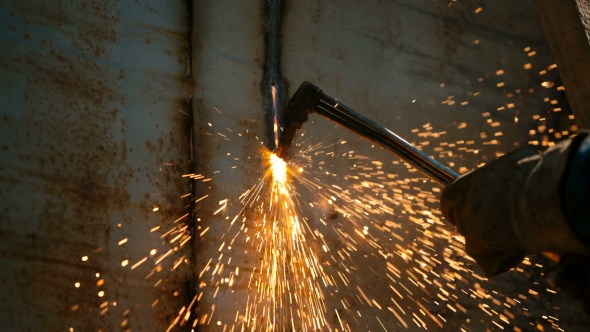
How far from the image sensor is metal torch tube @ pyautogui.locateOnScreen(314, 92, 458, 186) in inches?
64.3

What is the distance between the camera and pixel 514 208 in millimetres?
1085

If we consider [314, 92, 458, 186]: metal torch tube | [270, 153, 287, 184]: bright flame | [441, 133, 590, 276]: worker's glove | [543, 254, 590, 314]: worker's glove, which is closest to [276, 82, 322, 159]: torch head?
[314, 92, 458, 186]: metal torch tube

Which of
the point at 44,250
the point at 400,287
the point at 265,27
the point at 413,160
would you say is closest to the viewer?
the point at 413,160

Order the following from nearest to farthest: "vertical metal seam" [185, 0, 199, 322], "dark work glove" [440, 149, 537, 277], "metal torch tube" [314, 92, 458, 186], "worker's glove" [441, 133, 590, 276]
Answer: "worker's glove" [441, 133, 590, 276]
"dark work glove" [440, 149, 537, 277]
"metal torch tube" [314, 92, 458, 186]
"vertical metal seam" [185, 0, 199, 322]

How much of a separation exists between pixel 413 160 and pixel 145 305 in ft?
3.91

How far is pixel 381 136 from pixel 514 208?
73cm

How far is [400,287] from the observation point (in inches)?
95.5

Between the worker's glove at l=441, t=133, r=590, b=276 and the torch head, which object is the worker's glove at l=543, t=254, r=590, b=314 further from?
the torch head

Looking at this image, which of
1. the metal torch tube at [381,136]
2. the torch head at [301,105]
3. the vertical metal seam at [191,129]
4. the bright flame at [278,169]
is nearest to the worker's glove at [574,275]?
the metal torch tube at [381,136]

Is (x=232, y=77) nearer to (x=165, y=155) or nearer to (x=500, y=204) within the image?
(x=165, y=155)

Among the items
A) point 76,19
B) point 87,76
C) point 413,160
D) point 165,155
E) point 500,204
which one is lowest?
point 500,204

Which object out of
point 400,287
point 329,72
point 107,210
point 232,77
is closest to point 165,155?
point 107,210

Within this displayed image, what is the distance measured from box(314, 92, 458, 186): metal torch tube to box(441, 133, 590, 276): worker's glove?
0.28 m

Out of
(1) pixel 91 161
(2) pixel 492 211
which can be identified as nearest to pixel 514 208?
(2) pixel 492 211
